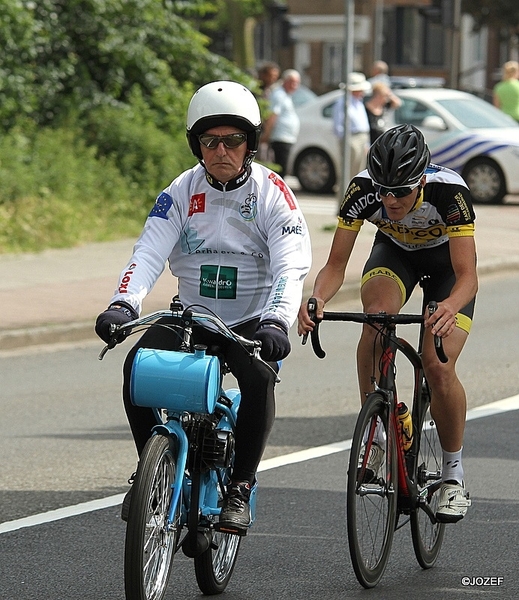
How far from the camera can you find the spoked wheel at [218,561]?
198 inches

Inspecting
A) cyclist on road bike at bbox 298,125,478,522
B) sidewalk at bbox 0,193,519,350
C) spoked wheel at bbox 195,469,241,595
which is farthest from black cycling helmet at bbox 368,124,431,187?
sidewalk at bbox 0,193,519,350

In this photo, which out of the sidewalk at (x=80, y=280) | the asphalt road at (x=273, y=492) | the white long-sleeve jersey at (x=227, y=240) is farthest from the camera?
the sidewalk at (x=80, y=280)

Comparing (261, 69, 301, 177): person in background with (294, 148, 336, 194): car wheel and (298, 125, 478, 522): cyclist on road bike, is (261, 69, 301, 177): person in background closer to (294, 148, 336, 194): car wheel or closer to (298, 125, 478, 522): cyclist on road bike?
(294, 148, 336, 194): car wheel

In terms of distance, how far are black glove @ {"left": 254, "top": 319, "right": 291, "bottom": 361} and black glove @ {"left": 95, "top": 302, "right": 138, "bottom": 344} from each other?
17.5 inches

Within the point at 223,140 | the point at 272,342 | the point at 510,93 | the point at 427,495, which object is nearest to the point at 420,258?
the point at 427,495

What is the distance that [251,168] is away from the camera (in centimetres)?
518

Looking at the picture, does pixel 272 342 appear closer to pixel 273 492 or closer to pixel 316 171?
pixel 273 492

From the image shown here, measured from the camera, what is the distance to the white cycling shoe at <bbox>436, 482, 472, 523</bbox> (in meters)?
5.66

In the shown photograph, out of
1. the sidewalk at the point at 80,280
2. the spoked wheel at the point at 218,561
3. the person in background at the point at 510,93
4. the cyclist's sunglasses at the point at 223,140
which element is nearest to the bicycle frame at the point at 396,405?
the spoked wheel at the point at 218,561

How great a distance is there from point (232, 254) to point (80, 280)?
8.84 meters

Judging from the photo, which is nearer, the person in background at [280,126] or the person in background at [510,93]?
the person in background at [280,126]

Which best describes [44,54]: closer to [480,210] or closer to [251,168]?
[480,210]

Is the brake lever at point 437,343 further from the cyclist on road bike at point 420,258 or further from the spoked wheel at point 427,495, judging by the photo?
the spoked wheel at point 427,495

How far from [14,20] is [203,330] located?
13289mm
